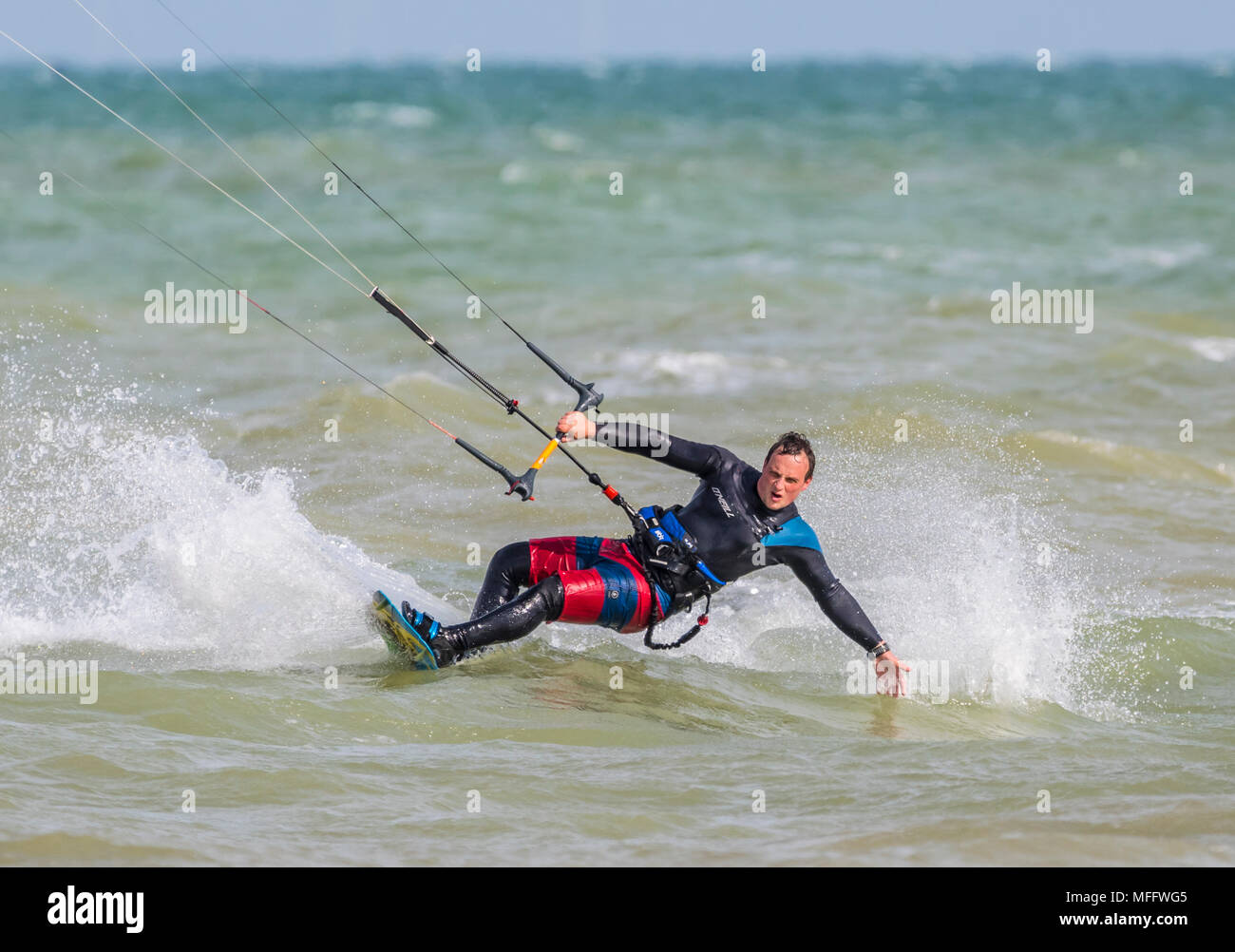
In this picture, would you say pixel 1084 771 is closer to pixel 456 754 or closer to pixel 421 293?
pixel 456 754

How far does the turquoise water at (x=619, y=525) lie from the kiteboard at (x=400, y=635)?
12 centimetres

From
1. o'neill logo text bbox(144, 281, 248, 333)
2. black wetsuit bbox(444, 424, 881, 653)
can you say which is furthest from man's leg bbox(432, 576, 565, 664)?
o'neill logo text bbox(144, 281, 248, 333)

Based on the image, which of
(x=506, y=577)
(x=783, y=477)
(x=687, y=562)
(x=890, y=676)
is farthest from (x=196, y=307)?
(x=890, y=676)

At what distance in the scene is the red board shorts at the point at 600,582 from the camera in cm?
664

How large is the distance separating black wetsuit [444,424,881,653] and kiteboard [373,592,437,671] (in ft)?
0.47

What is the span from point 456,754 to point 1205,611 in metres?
4.66

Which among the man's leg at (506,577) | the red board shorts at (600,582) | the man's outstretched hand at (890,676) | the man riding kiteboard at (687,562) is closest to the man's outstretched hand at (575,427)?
the man riding kiteboard at (687,562)

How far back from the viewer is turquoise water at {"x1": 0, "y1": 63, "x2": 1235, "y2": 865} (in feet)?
16.8

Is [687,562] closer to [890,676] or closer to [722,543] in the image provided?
[722,543]

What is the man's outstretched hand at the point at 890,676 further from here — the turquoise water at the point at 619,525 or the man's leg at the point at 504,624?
the man's leg at the point at 504,624

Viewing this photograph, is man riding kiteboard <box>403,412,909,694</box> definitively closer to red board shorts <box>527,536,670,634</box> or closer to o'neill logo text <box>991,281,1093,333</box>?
red board shorts <box>527,536,670,634</box>
